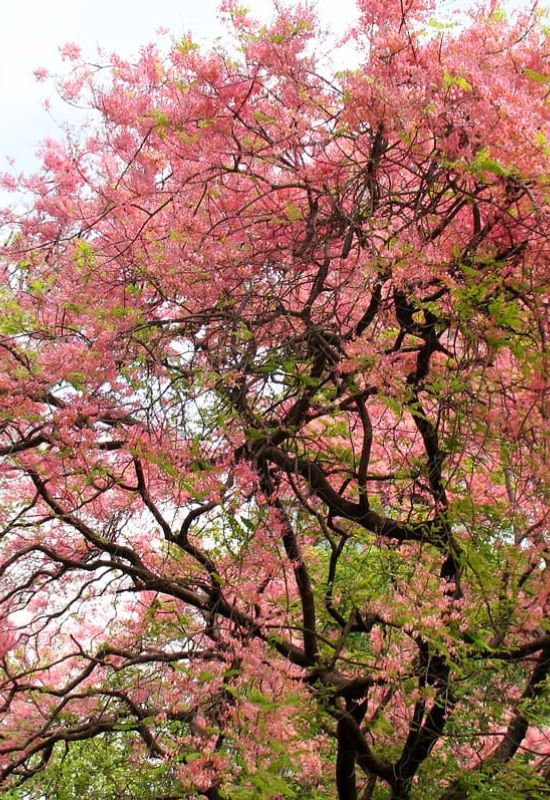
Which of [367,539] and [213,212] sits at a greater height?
[213,212]

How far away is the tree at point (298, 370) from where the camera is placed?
3453 millimetres

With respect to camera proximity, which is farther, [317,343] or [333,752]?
[333,752]

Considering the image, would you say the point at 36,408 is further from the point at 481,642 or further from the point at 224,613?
the point at 481,642

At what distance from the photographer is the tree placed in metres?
3.45

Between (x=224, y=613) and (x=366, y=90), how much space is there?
305 cm

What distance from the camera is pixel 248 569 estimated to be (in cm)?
472

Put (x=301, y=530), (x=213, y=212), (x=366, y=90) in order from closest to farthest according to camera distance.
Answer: (x=366, y=90) < (x=213, y=212) < (x=301, y=530)

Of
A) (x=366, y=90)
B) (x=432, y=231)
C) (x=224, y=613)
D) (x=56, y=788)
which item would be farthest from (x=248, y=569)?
(x=56, y=788)

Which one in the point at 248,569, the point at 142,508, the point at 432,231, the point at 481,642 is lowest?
the point at 481,642

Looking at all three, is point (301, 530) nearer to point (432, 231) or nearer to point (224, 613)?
point (224, 613)

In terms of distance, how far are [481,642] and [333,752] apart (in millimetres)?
2752

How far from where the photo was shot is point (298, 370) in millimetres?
4328

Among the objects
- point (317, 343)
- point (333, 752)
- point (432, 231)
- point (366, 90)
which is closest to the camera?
point (366, 90)

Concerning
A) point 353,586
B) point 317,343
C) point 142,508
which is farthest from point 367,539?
point 317,343
